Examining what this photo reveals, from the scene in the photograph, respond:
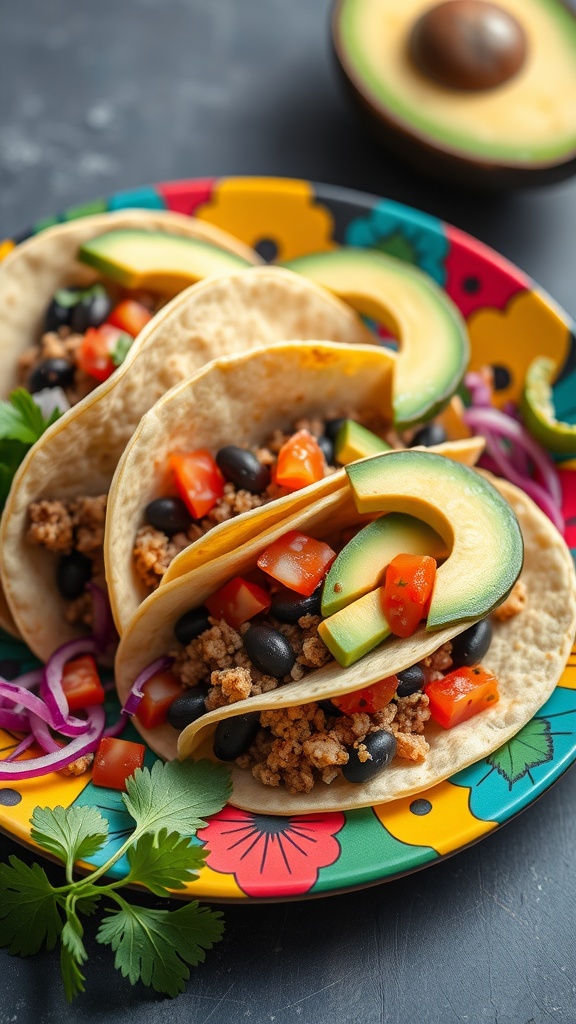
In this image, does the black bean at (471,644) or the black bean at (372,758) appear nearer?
the black bean at (372,758)

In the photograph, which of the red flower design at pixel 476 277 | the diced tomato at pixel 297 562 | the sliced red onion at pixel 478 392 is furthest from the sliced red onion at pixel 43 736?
the red flower design at pixel 476 277

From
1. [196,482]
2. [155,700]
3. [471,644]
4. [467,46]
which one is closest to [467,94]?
[467,46]

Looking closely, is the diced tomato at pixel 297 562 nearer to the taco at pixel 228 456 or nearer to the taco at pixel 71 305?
the taco at pixel 228 456

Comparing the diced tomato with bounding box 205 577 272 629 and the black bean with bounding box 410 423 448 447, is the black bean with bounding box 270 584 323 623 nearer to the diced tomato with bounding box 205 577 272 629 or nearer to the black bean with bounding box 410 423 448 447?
the diced tomato with bounding box 205 577 272 629

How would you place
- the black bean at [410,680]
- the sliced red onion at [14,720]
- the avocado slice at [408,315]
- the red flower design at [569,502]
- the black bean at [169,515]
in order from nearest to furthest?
1. the black bean at [410,680]
2. the sliced red onion at [14,720]
3. the black bean at [169,515]
4. the avocado slice at [408,315]
5. the red flower design at [569,502]

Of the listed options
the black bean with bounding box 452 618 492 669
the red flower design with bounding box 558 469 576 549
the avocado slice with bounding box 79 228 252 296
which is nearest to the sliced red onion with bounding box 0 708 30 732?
the black bean with bounding box 452 618 492 669

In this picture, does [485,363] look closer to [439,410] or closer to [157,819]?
[439,410]

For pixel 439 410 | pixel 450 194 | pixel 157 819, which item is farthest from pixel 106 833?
pixel 450 194
